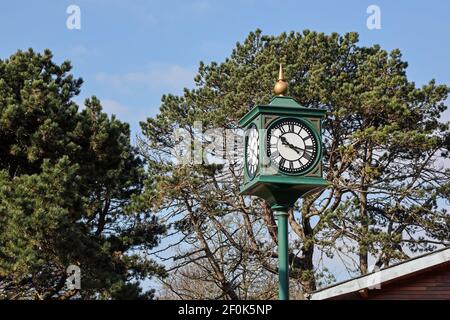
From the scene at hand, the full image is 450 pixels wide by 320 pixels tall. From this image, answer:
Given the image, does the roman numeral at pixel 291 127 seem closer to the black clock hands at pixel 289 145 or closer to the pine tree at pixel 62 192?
the black clock hands at pixel 289 145

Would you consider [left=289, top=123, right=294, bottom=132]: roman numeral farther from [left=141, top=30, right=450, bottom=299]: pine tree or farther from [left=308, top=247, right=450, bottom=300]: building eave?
[left=141, top=30, right=450, bottom=299]: pine tree

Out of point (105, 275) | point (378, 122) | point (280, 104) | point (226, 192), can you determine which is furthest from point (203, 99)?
point (280, 104)

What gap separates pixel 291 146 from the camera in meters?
7.12

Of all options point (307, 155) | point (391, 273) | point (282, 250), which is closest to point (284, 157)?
point (307, 155)

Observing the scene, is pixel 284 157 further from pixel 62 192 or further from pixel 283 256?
pixel 62 192

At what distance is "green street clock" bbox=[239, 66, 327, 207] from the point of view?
278 inches

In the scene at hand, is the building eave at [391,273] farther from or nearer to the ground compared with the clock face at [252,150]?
nearer to the ground

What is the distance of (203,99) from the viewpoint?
18.8m

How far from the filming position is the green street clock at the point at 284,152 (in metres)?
7.05

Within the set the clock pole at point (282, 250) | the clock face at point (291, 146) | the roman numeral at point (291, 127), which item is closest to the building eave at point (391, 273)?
the clock pole at point (282, 250)

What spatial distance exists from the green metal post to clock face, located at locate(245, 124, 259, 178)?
17.6 inches

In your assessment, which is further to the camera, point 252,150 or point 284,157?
point 252,150

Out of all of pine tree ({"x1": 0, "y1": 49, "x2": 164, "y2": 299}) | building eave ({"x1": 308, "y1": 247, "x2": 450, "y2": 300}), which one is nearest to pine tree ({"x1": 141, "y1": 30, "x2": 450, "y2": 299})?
pine tree ({"x1": 0, "y1": 49, "x2": 164, "y2": 299})

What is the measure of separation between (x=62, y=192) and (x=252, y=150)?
741 cm
